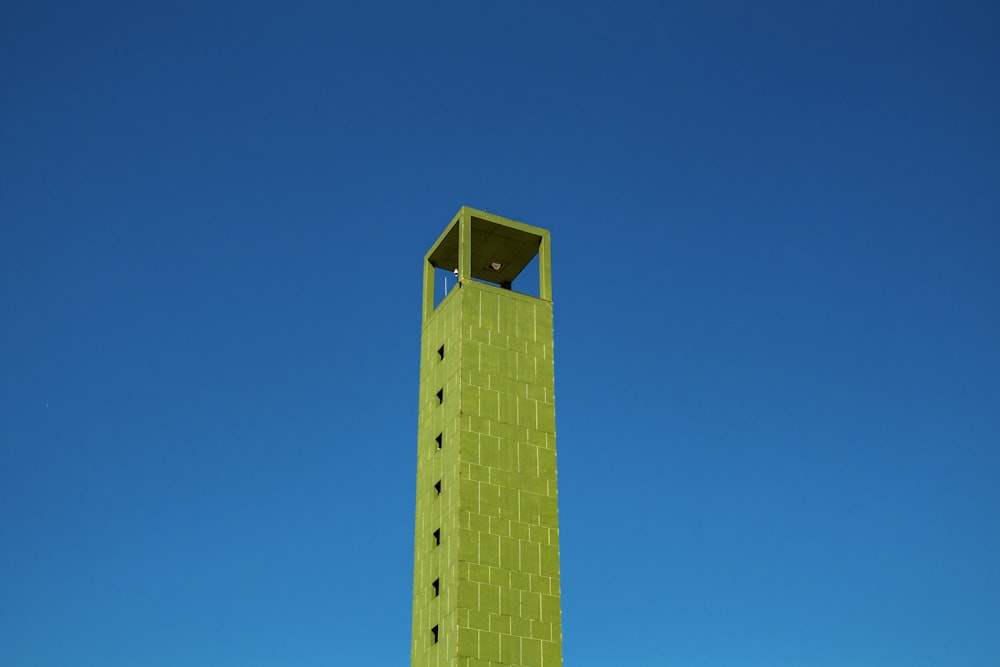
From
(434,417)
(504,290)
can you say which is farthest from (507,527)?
(504,290)

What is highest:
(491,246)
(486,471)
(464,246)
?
(491,246)

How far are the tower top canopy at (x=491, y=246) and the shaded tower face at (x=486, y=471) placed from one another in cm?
10

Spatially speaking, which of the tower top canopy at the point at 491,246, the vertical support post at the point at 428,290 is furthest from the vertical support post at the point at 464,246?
the vertical support post at the point at 428,290

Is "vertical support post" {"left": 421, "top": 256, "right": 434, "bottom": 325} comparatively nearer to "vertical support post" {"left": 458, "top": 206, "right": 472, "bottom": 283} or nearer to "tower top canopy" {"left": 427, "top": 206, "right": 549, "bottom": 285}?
"tower top canopy" {"left": 427, "top": 206, "right": 549, "bottom": 285}

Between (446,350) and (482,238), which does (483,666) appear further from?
(482,238)

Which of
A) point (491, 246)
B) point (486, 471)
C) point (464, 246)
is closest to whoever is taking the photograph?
point (486, 471)

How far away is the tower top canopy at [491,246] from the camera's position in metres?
71.4

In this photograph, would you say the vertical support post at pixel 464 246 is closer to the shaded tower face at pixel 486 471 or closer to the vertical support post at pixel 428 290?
the shaded tower face at pixel 486 471

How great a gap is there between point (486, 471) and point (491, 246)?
16225 millimetres

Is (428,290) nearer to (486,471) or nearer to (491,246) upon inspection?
(491,246)

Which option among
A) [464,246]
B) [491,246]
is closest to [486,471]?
[464,246]

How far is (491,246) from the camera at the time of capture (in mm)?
73312

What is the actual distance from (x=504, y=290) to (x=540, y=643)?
20.8m

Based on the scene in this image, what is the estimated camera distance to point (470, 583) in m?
60.0
